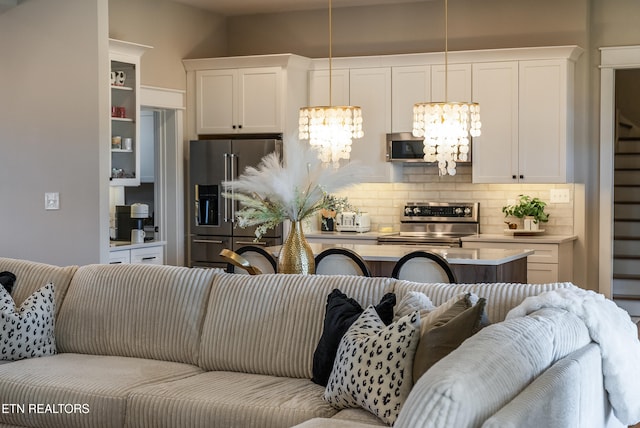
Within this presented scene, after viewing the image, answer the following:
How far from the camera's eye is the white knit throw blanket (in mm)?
3160

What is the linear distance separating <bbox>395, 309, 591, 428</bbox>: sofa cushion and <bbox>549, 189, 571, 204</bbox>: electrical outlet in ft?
17.1

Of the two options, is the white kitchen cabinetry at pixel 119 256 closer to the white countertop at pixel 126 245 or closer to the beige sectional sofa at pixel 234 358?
the white countertop at pixel 126 245

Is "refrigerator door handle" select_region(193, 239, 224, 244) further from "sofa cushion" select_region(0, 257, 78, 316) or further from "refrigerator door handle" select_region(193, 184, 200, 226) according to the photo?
"sofa cushion" select_region(0, 257, 78, 316)

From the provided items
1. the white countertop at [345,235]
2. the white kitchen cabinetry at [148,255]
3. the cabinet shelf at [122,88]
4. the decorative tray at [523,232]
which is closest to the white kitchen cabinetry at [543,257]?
the decorative tray at [523,232]

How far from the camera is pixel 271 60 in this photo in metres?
8.25

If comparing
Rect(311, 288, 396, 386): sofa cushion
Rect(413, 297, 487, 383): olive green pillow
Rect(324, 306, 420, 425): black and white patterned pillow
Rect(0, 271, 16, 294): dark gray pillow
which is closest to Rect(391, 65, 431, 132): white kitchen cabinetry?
Rect(0, 271, 16, 294): dark gray pillow

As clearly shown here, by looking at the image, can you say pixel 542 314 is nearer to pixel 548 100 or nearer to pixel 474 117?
pixel 474 117

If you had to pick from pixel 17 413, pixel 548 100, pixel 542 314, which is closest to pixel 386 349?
pixel 542 314

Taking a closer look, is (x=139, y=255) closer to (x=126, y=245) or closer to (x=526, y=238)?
(x=126, y=245)

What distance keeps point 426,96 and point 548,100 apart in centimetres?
107

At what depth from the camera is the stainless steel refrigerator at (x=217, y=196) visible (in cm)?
816

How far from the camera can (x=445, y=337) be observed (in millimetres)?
3064

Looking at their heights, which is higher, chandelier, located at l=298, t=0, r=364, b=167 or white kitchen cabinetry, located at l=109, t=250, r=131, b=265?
chandelier, located at l=298, t=0, r=364, b=167

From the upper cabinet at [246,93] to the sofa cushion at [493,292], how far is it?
4496 mm
